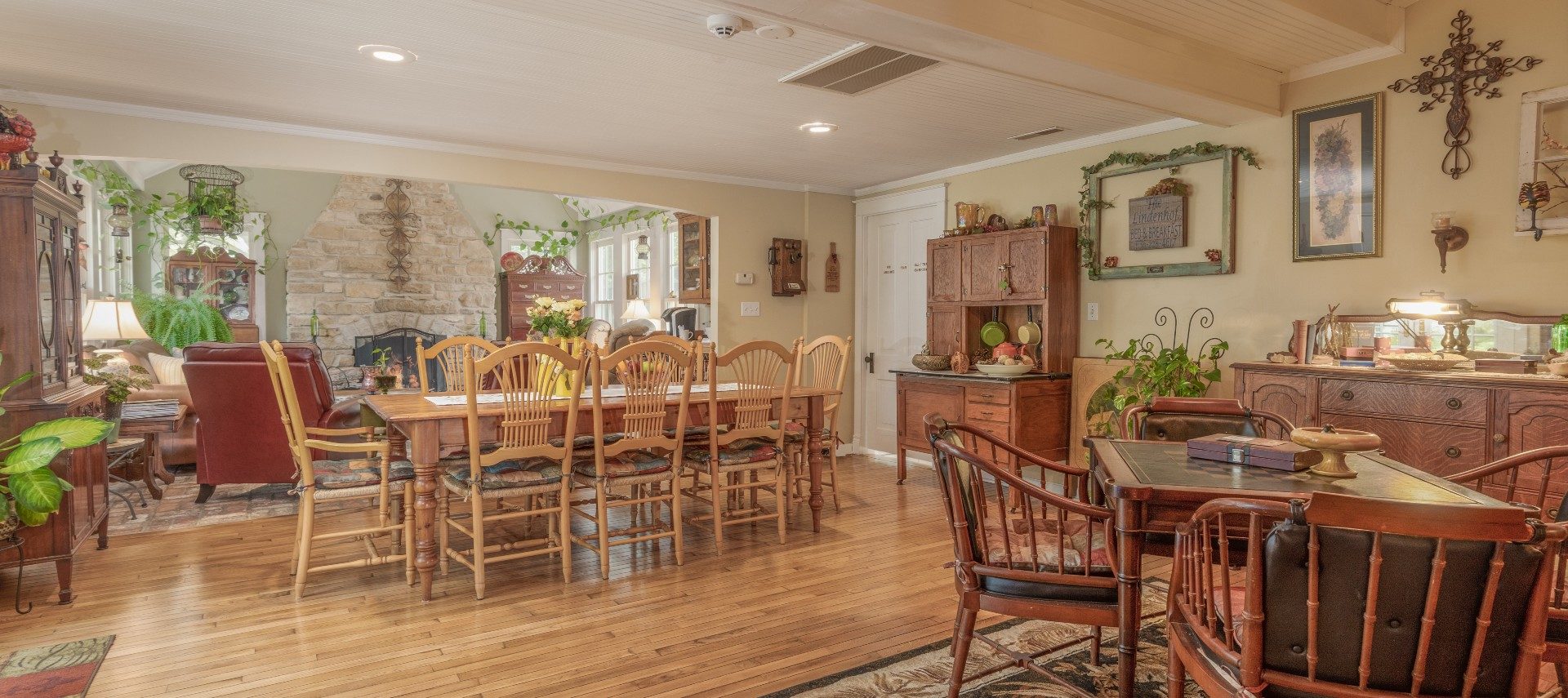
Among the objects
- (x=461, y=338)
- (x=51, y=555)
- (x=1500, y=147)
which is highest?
(x=1500, y=147)

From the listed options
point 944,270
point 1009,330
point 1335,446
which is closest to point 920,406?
point 1009,330

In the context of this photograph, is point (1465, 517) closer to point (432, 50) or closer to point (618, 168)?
point (432, 50)

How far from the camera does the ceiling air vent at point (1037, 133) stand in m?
5.24

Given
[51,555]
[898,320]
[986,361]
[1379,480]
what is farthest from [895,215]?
[51,555]

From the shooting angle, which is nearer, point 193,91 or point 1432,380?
point 1432,380

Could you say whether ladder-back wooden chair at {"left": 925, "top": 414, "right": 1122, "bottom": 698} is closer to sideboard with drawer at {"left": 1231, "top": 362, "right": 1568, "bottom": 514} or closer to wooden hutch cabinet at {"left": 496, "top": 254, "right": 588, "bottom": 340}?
sideboard with drawer at {"left": 1231, "top": 362, "right": 1568, "bottom": 514}

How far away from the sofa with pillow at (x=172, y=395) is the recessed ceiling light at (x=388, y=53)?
8.30 feet

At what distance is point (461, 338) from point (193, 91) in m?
1.91

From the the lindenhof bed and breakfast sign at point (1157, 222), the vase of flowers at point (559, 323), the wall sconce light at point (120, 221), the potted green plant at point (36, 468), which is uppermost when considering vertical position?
the wall sconce light at point (120, 221)

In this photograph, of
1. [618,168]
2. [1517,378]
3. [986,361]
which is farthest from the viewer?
[618,168]

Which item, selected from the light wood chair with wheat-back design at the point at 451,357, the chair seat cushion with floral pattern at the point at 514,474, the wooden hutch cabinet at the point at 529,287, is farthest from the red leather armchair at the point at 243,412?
the wooden hutch cabinet at the point at 529,287

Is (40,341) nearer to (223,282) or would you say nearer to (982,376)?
(982,376)

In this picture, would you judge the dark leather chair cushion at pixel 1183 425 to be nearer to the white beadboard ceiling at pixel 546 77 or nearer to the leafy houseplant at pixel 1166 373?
the leafy houseplant at pixel 1166 373

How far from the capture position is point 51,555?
335cm
